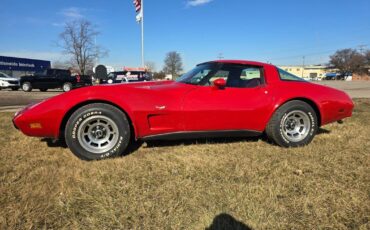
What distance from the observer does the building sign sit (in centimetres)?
4324

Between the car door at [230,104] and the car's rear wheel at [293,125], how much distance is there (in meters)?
0.19

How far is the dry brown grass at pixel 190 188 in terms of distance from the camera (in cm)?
253

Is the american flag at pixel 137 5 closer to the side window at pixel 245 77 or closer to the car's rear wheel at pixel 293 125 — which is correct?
the side window at pixel 245 77

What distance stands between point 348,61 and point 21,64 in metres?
100.0

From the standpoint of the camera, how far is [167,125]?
430 cm

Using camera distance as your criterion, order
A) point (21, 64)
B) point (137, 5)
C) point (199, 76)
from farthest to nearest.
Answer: point (21, 64) < point (137, 5) < point (199, 76)

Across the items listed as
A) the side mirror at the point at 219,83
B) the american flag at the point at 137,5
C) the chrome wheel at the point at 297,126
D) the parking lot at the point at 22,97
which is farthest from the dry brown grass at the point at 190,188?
the american flag at the point at 137,5

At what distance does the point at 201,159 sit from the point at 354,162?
1830 millimetres

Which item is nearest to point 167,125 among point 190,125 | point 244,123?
point 190,125

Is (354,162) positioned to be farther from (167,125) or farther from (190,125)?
(167,125)

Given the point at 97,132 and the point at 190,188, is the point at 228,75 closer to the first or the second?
the point at 97,132

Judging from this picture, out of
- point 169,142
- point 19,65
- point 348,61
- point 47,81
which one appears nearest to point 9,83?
point 47,81

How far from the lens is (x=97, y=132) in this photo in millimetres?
4176

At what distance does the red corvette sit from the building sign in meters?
44.8
